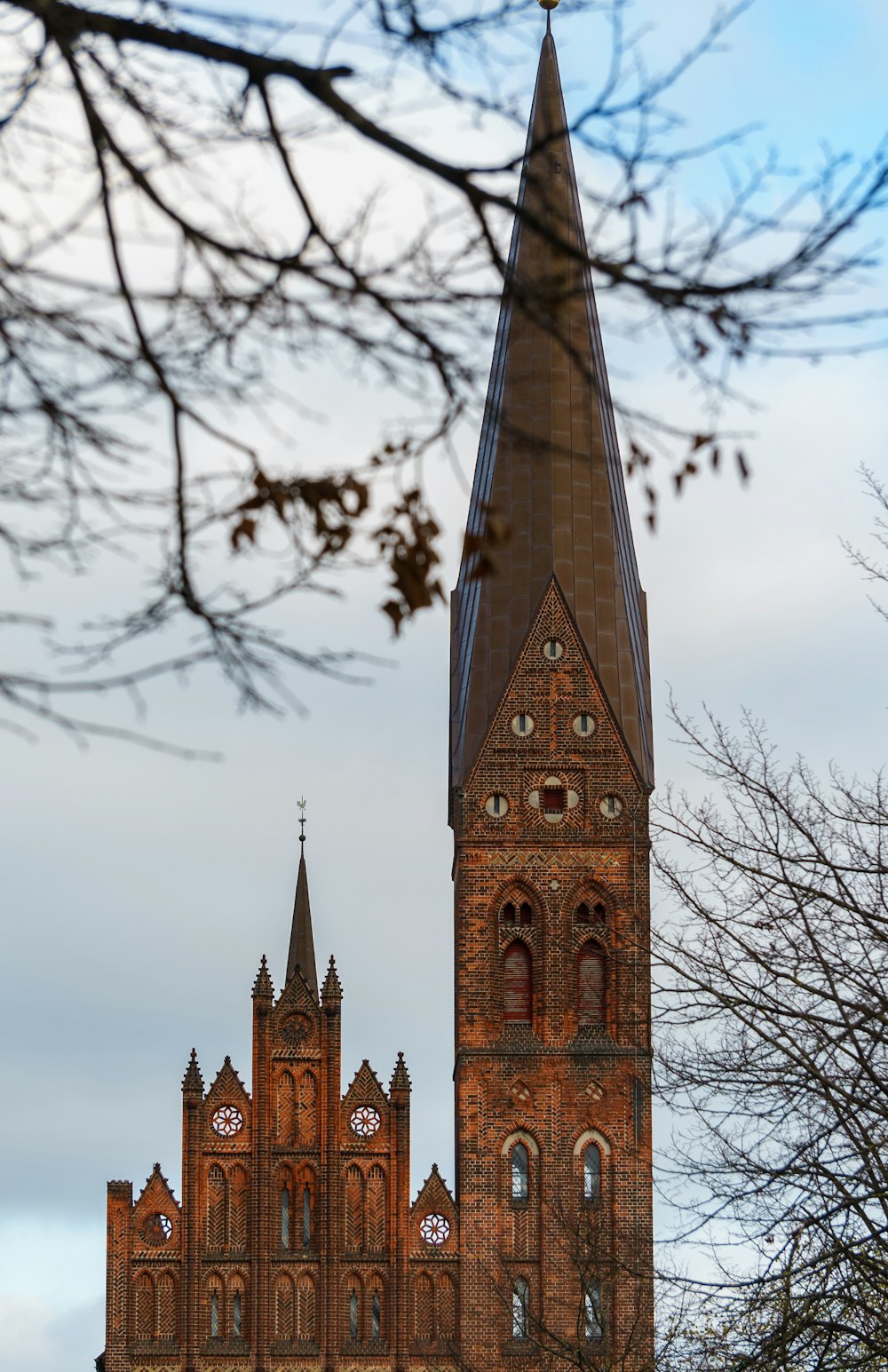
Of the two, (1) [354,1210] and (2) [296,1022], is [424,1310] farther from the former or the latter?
(2) [296,1022]

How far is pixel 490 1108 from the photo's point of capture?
98.4 feet

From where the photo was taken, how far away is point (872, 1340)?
1412 cm

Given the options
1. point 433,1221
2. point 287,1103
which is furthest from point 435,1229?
point 287,1103

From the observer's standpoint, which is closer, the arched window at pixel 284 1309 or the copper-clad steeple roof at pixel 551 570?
the arched window at pixel 284 1309

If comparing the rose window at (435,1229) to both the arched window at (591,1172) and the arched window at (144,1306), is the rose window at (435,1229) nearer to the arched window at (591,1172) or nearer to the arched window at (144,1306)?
the arched window at (591,1172)

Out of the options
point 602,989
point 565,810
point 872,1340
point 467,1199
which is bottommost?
point 872,1340

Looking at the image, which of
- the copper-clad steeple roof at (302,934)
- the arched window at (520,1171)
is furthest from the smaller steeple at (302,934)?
the arched window at (520,1171)

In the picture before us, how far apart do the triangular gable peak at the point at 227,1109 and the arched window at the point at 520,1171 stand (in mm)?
3084

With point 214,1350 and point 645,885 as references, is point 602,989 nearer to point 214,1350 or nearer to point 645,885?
point 645,885

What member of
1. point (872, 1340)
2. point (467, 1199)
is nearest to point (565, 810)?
point (467, 1199)

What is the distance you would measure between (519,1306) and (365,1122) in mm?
2772

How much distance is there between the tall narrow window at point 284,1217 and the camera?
29312 millimetres

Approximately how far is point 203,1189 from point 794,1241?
53.1 ft

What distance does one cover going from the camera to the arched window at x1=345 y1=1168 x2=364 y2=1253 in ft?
96.1
